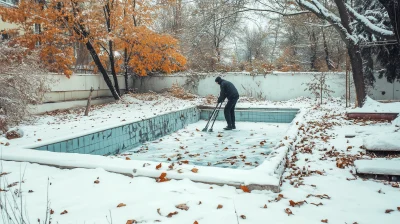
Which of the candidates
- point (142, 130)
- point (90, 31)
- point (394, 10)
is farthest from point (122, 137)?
point (90, 31)

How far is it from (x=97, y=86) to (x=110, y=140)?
7.78 metres

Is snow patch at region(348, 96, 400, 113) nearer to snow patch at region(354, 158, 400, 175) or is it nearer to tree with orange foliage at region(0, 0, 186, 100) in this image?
snow patch at region(354, 158, 400, 175)

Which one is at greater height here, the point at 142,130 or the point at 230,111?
the point at 230,111

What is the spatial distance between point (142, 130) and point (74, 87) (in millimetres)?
5809

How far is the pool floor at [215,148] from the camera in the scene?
538cm

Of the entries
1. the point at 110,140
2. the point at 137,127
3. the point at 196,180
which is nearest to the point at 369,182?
the point at 196,180

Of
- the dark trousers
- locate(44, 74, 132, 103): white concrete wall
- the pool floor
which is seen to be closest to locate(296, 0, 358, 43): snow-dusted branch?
the pool floor

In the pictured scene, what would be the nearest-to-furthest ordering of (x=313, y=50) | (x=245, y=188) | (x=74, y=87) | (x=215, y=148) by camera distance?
(x=245, y=188) → (x=215, y=148) → (x=74, y=87) → (x=313, y=50)

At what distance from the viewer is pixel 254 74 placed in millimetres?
14852

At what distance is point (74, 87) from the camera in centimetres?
1189

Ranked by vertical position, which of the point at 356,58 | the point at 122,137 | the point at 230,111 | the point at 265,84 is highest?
the point at 356,58

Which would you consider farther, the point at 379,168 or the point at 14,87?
the point at 14,87

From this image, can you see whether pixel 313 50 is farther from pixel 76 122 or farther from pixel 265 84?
pixel 76 122

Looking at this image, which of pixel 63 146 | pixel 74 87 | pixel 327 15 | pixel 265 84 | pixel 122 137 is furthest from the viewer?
pixel 265 84
